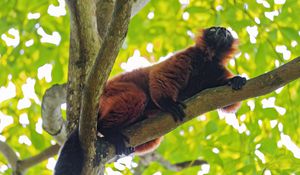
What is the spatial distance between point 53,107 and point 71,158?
98 cm

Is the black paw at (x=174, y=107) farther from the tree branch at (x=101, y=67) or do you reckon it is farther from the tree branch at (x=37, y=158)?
the tree branch at (x=37, y=158)

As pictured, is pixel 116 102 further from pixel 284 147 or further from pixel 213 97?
pixel 284 147

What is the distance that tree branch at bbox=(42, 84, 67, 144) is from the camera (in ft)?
16.7

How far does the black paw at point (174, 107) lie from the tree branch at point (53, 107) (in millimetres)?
1034

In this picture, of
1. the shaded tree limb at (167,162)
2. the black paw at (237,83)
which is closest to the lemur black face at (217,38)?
the shaded tree limb at (167,162)

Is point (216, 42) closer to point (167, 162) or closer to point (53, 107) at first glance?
point (167, 162)

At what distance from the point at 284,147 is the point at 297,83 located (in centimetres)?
115

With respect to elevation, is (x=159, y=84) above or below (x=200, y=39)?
below

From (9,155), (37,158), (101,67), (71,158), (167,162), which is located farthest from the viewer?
(167,162)

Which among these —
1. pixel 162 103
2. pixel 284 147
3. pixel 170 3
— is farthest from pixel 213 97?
pixel 170 3

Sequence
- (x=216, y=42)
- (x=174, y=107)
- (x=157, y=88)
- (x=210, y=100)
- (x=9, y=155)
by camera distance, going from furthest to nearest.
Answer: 1. (x=216, y=42)
2. (x=9, y=155)
3. (x=157, y=88)
4. (x=174, y=107)
5. (x=210, y=100)

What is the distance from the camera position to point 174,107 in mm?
4840

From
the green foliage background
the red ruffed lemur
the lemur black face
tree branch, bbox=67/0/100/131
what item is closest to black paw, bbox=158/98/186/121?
the red ruffed lemur

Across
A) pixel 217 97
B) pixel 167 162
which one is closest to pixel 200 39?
pixel 167 162
